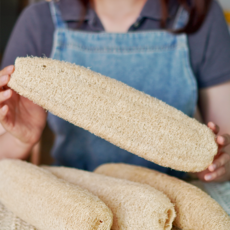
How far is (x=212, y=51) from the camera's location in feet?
2.16

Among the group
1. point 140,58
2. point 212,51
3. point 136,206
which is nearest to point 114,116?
point 136,206

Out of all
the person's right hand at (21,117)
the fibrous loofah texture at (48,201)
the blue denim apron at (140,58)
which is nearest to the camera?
the fibrous loofah texture at (48,201)

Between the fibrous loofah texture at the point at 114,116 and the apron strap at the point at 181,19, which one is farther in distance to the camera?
the apron strap at the point at 181,19

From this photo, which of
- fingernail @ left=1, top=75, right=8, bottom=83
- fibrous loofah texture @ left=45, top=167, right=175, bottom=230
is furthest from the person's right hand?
fibrous loofah texture @ left=45, top=167, right=175, bottom=230

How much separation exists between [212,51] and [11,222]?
59 cm

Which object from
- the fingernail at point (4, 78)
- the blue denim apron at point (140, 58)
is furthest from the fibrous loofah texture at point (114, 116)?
the blue denim apron at point (140, 58)

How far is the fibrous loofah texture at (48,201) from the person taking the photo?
28 cm

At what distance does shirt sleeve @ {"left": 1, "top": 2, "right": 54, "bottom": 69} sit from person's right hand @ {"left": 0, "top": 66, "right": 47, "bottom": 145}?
10.4 inches

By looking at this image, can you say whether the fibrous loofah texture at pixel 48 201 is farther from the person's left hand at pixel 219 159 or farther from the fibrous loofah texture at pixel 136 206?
the person's left hand at pixel 219 159

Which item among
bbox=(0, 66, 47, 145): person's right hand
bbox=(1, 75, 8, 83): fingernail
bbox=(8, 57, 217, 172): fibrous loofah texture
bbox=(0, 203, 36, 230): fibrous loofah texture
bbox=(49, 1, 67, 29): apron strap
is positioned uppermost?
bbox=(49, 1, 67, 29): apron strap

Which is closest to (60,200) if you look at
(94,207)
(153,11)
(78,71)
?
(94,207)

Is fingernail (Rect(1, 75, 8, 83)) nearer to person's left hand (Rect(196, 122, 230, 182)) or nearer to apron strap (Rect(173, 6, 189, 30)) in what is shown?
person's left hand (Rect(196, 122, 230, 182))

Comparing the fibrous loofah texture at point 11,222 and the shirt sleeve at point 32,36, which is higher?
the shirt sleeve at point 32,36

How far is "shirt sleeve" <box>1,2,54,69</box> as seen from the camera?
0.66m
